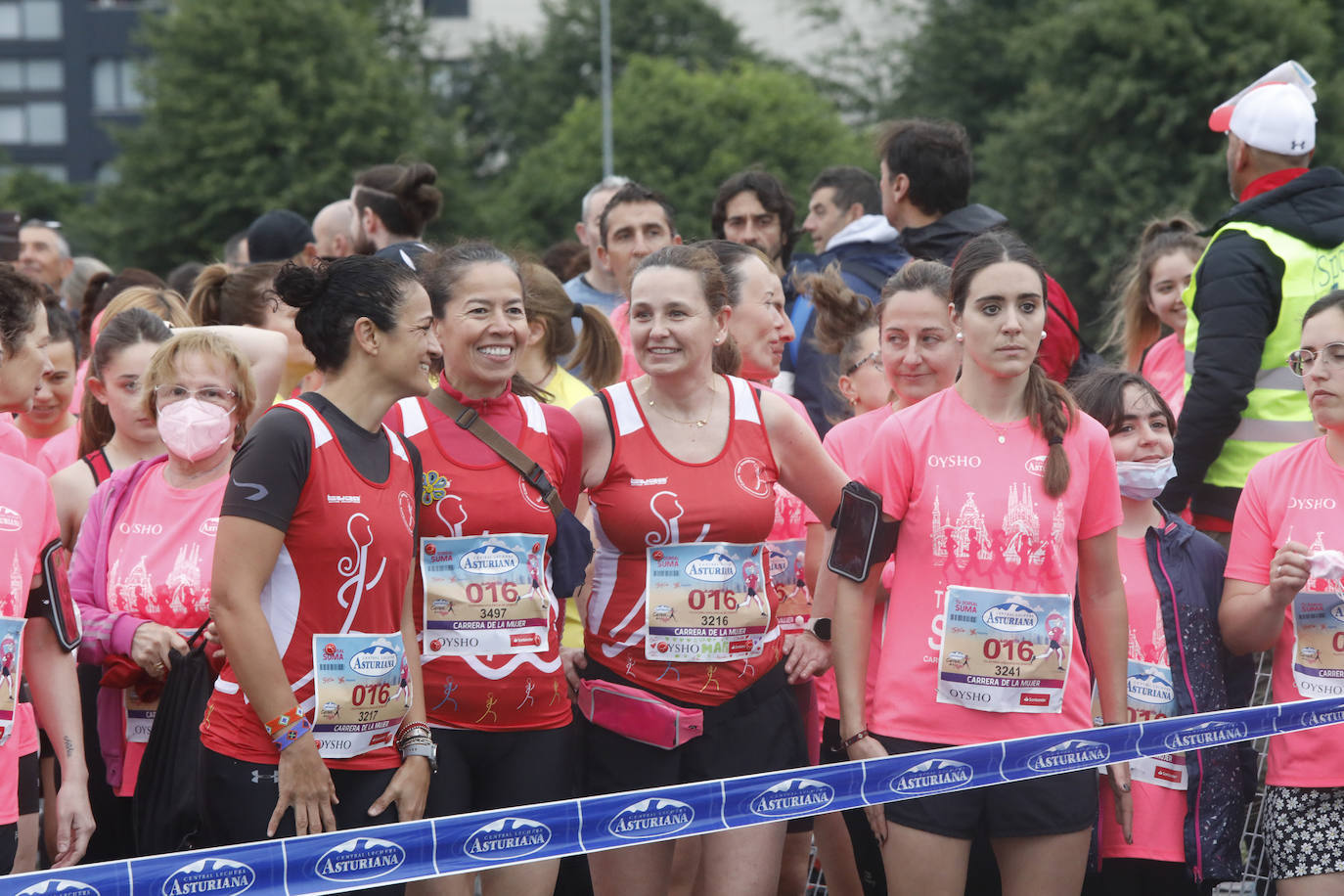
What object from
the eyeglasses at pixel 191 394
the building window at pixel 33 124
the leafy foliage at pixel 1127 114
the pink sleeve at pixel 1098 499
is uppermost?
the building window at pixel 33 124

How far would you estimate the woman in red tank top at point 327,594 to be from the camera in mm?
3475

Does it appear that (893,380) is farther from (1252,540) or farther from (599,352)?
(599,352)

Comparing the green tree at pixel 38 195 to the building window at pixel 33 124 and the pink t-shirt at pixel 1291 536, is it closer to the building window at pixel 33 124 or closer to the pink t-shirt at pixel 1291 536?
the building window at pixel 33 124

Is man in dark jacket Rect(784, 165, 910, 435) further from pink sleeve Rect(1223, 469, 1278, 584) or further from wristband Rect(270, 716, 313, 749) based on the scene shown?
wristband Rect(270, 716, 313, 749)

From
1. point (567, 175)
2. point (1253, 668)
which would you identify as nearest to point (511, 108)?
point (567, 175)

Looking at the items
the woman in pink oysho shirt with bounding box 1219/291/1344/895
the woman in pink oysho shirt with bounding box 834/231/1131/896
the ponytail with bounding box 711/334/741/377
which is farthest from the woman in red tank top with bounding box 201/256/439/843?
the woman in pink oysho shirt with bounding box 1219/291/1344/895

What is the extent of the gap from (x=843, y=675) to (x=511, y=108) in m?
44.6

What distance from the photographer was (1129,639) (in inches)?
181

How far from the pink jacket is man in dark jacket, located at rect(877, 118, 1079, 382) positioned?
9.92 feet

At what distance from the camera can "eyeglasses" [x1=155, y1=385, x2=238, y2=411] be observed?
182 inches

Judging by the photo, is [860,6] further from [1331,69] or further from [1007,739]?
[1007,739]

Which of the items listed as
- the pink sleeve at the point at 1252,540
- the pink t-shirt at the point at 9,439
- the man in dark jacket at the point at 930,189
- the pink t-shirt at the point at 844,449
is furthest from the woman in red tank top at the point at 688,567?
the man in dark jacket at the point at 930,189

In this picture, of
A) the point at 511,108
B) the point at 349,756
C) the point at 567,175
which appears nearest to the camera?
the point at 349,756

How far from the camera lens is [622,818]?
12.0 ft
